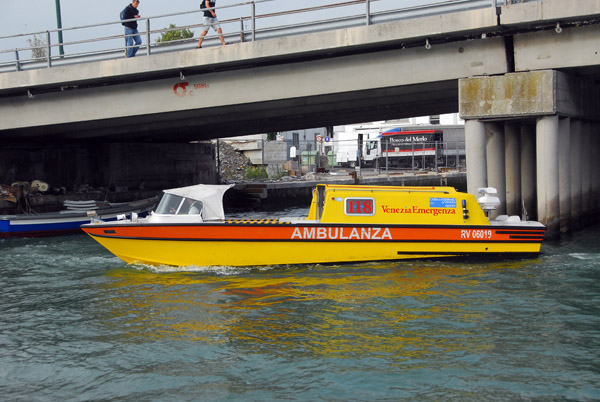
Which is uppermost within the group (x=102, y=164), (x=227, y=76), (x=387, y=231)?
(x=227, y=76)

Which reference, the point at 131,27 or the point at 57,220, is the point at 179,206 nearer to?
the point at 131,27

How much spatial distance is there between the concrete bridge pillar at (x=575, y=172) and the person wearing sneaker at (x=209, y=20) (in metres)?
11.6

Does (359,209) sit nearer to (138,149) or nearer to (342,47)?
(342,47)

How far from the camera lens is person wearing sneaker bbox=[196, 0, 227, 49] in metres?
21.3

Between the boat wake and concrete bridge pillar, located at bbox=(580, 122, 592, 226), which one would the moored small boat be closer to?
the boat wake

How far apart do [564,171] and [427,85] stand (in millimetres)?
4893

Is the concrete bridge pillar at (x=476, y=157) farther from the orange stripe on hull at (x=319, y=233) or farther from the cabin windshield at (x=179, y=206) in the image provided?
the cabin windshield at (x=179, y=206)

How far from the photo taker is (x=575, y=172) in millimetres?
21641

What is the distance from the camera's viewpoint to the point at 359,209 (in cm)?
1619

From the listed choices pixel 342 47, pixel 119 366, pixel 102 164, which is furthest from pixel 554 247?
pixel 102 164

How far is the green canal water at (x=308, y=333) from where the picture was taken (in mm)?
8492

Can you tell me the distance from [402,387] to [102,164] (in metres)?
27.3

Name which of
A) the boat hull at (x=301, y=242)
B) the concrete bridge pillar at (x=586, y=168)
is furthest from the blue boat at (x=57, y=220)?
the concrete bridge pillar at (x=586, y=168)

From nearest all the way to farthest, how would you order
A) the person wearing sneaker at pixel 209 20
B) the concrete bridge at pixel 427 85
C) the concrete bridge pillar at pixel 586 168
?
the concrete bridge at pixel 427 85 < the person wearing sneaker at pixel 209 20 < the concrete bridge pillar at pixel 586 168
